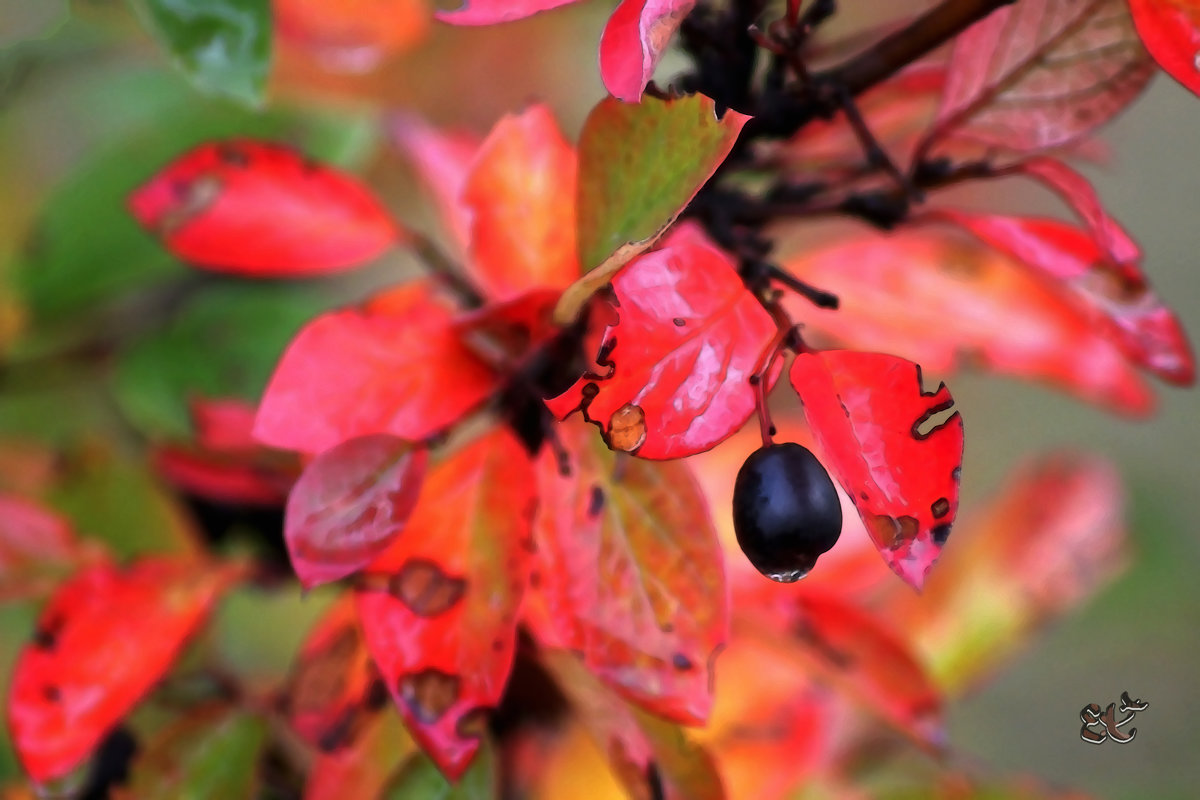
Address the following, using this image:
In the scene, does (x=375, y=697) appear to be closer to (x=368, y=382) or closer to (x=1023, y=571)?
(x=368, y=382)

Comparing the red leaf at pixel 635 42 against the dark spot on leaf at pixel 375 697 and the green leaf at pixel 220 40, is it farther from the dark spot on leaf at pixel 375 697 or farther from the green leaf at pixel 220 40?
the dark spot on leaf at pixel 375 697

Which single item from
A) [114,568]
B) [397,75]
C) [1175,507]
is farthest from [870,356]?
[1175,507]

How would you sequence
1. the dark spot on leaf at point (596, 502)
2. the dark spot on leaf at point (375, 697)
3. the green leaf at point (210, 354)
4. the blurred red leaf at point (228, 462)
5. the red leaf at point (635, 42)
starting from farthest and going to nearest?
the green leaf at point (210, 354) < the blurred red leaf at point (228, 462) < the dark spot on leaf at point (375, 697) < the dark spot on leaf at point (596, 502) < the red leaf at point (635, 42)

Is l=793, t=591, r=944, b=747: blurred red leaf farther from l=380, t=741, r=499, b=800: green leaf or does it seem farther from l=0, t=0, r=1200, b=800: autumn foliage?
l=380, t=741, r=499, b=800: green leaf

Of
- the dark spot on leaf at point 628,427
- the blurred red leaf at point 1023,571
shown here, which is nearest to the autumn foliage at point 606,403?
the dark spot on leaf at point 628,427

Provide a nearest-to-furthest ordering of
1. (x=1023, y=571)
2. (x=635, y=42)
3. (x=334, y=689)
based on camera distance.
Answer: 1. (x=635, y=42)
2. (x=334, y=689)
3. (x=1023, y=571)

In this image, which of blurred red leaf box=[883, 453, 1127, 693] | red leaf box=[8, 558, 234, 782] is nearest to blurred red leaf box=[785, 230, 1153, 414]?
blurred red leaf box=[883, 453, 1127, 693]

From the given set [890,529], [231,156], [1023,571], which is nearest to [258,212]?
[231,156]
